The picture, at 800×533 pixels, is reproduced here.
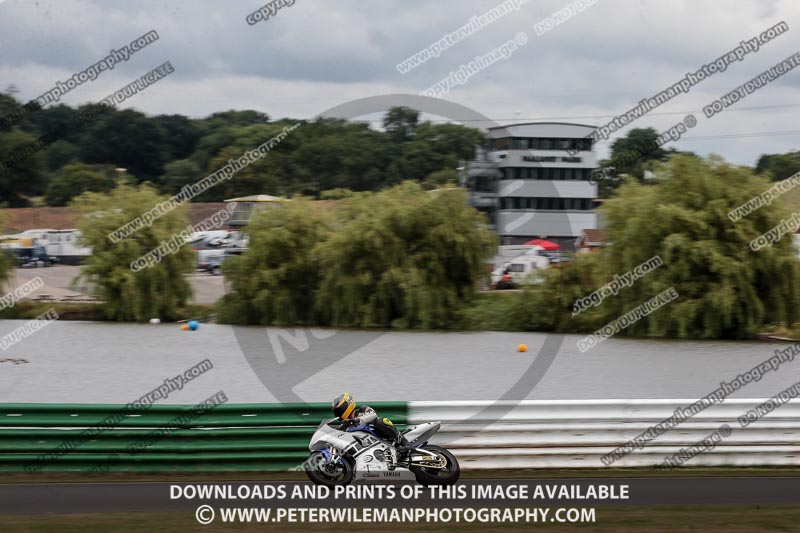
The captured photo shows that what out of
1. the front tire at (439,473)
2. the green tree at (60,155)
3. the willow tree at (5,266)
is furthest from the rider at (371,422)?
the green tree at (60,155)

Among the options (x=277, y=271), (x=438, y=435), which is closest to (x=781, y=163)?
(x=277, y=271)

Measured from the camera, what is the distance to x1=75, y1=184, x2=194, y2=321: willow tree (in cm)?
3428

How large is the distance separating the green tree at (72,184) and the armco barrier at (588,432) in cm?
6538

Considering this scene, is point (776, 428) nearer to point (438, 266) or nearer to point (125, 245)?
point (438, 266)

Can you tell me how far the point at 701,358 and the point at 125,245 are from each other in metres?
20.6

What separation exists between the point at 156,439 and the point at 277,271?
912 inches

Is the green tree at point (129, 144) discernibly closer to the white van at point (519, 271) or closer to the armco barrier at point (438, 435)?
the white van at point (519, 271)

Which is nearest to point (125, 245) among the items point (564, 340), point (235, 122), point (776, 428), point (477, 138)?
point (564, 340)

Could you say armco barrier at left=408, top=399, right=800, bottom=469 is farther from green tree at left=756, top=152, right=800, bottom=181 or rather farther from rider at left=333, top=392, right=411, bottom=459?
green tree at left=756, top=152, right=800, bottom=181

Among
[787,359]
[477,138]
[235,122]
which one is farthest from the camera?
[235,122]

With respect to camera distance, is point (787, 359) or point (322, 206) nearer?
point (787, 359)

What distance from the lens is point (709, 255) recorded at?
95.8ft

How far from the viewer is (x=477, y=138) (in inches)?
2504

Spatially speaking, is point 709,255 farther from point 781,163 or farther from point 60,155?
point 60,155
